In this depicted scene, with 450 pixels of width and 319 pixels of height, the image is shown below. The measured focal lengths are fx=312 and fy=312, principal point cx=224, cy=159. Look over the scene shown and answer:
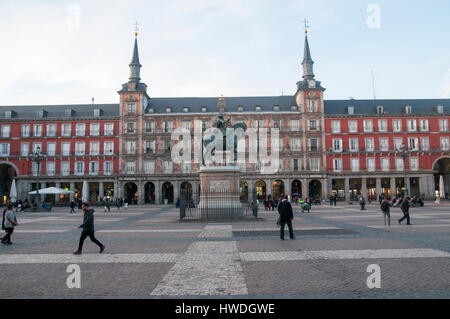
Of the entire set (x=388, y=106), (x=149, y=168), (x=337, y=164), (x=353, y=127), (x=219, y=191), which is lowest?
(x=219, y=191)

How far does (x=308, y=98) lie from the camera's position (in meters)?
50.7

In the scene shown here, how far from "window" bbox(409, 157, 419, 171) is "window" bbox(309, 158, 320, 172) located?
14410 mm

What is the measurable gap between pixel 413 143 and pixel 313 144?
15.8m

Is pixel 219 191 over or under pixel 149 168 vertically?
under

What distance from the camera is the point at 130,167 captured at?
50.5 m

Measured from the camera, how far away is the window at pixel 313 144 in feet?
165

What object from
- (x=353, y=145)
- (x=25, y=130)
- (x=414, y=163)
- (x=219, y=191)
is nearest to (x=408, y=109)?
(x=414, y=163)

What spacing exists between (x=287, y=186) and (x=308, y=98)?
1471 cm

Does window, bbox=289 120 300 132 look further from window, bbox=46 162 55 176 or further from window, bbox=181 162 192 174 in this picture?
window, bbox=46 162 55 176

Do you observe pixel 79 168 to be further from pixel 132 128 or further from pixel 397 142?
pixel 397 142

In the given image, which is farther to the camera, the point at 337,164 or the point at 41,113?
the point at 41,113

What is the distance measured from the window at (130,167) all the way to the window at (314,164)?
28438 millimetres

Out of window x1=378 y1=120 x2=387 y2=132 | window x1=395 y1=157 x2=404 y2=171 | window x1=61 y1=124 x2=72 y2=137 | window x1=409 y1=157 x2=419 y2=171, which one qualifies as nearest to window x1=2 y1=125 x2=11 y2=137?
window x1=61 y1=124 x2=72 y2=137

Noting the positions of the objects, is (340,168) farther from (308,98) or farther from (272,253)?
(272,253)
